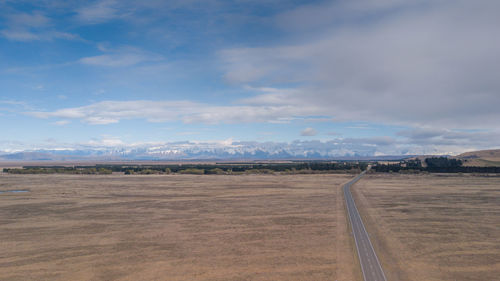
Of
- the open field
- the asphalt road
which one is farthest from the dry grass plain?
the open field

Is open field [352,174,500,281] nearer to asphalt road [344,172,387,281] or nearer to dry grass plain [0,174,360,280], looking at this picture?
asphalt road [344,172,387,281]

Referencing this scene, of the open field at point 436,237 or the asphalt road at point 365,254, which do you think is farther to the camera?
the open field at point 436,237

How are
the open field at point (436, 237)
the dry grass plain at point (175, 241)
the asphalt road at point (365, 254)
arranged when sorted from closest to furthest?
1. the asphalt road at point (365, 254)
2. the dry grass plain at point (175, 241)
3. the open field at point (436, 237)

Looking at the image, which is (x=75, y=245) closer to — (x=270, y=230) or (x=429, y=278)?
(x=270, y=230)

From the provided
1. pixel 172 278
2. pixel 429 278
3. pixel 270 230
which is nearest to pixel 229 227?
pixel 270 230

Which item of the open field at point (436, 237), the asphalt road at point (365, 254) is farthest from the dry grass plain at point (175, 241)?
the open field at point (436, 237)

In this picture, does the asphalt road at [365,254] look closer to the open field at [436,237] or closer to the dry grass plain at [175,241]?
the open field at [436,237]

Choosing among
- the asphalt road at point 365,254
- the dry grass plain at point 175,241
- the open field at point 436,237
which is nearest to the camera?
the asphalt road at point 365,254
